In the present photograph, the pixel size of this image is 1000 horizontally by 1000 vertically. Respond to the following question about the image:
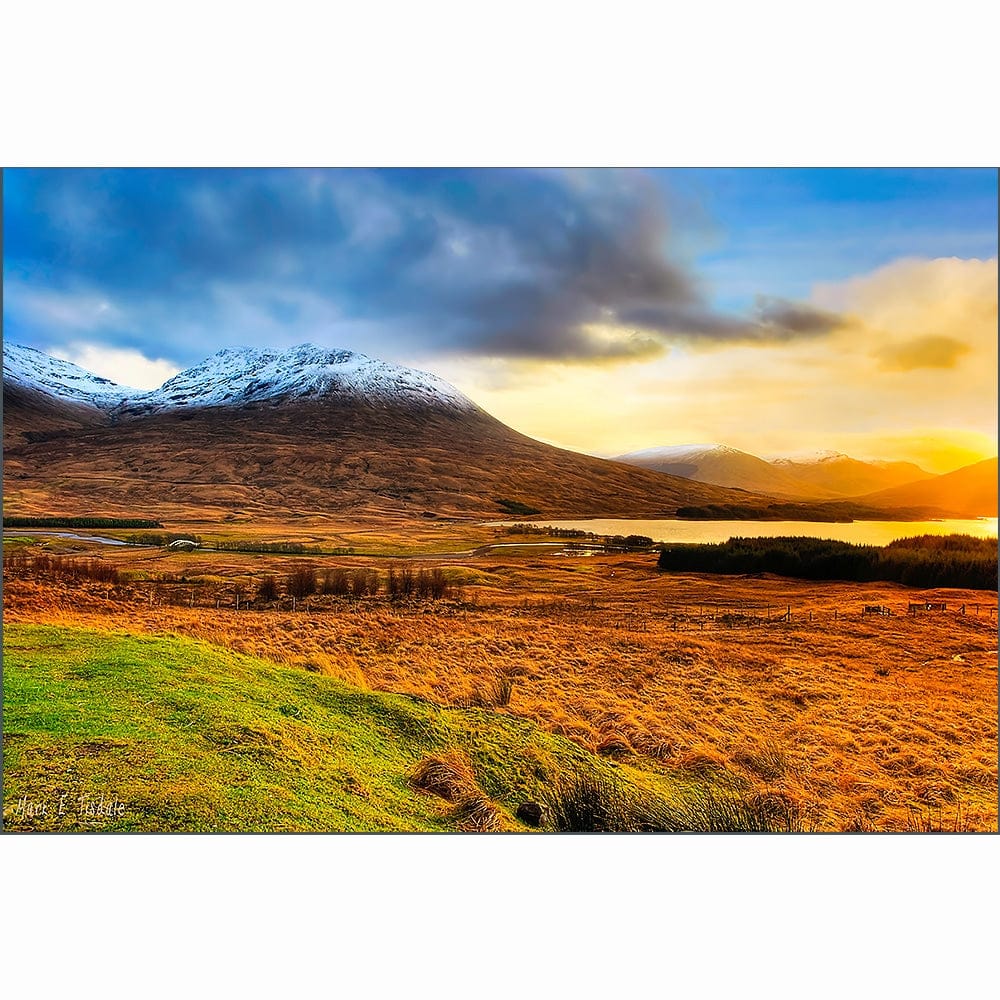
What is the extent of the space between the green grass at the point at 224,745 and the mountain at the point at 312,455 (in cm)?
170

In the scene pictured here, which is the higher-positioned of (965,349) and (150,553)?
(965,349)

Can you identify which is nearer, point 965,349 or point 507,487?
point 965,349

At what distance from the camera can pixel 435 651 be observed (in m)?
4.71

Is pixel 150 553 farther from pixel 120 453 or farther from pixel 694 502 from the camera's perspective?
pixel 694 502

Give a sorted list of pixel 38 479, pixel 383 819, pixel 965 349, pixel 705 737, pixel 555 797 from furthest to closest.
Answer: pixel 38 479, pixel 965 349, pixel 705 737, pixel 555 797, pixel 383 819

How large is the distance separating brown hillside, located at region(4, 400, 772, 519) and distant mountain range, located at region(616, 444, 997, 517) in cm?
19

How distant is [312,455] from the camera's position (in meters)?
5.91

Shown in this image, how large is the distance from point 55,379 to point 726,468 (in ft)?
22.8

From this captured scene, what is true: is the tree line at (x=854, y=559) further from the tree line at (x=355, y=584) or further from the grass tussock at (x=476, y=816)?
the grass tussock at (x=476, y=816)

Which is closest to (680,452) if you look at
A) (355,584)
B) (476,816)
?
(355,584)

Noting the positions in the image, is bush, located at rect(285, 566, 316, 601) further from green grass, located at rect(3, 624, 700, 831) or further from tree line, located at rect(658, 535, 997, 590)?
tree line, located at rect(658, 535, 997, 590)

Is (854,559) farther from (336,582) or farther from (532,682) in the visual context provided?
(336,582)
